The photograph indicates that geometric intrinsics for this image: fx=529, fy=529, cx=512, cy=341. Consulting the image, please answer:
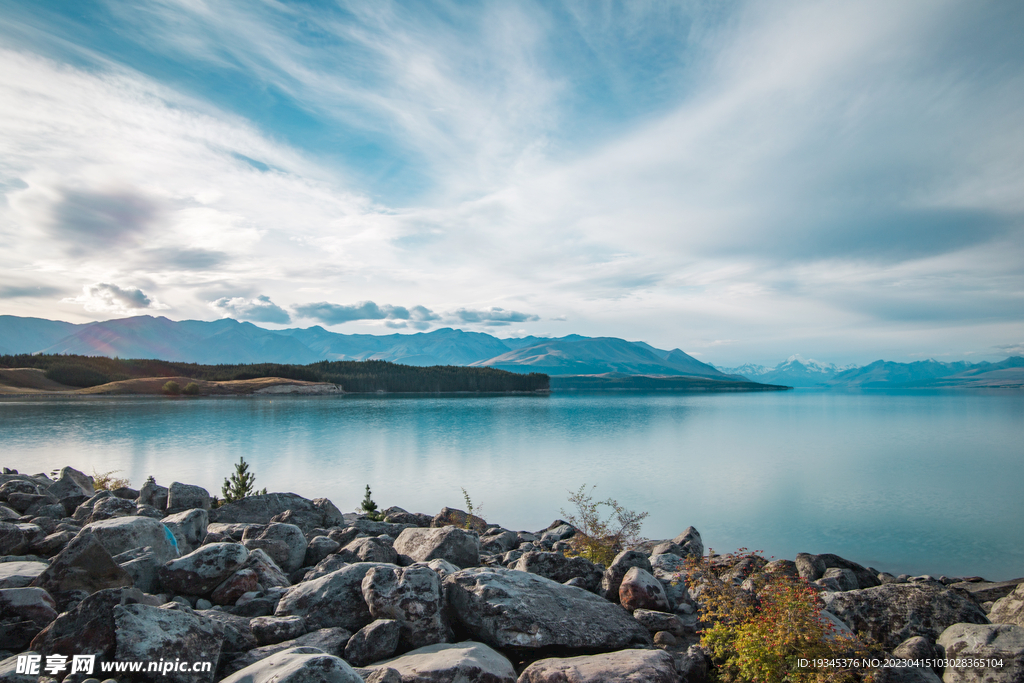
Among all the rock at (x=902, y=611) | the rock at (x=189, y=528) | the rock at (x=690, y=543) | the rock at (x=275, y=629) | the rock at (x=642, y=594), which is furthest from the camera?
the rock at (x=690, y=543)

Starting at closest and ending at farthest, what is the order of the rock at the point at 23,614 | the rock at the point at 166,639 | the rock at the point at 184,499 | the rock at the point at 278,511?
1. the rock at the point at 166,639
2. the rock at the point at 23,614
3. the rock at the point at 278,511
4. the rock at the point at 184,499

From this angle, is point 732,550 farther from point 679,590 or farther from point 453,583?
point 453,583

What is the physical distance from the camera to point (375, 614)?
7.38 meters

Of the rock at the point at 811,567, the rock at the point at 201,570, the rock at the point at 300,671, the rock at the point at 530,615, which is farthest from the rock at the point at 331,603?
the rock at the point at 811,567

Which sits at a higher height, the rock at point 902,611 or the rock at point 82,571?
the rock at point 82,571

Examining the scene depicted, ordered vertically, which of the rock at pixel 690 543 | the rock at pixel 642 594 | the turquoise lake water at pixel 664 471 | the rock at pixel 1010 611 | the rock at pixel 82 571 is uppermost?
the rock at pixel 82 571

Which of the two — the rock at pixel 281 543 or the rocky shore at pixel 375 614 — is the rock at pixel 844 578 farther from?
the rock at pixel 281 543

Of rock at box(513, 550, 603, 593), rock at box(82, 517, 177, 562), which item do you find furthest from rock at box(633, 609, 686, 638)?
rock at box(82, 517, 177, 562)

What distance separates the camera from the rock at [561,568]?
9.84 metres

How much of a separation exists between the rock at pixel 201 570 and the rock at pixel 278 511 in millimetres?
6766

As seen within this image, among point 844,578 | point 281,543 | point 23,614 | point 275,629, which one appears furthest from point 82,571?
point 844,578

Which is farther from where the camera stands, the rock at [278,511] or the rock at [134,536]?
the rock at [278,511]

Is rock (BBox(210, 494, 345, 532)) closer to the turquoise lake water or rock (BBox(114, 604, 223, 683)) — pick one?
rock (BBox(114, 604, 223, 683))

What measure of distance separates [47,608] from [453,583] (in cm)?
508
